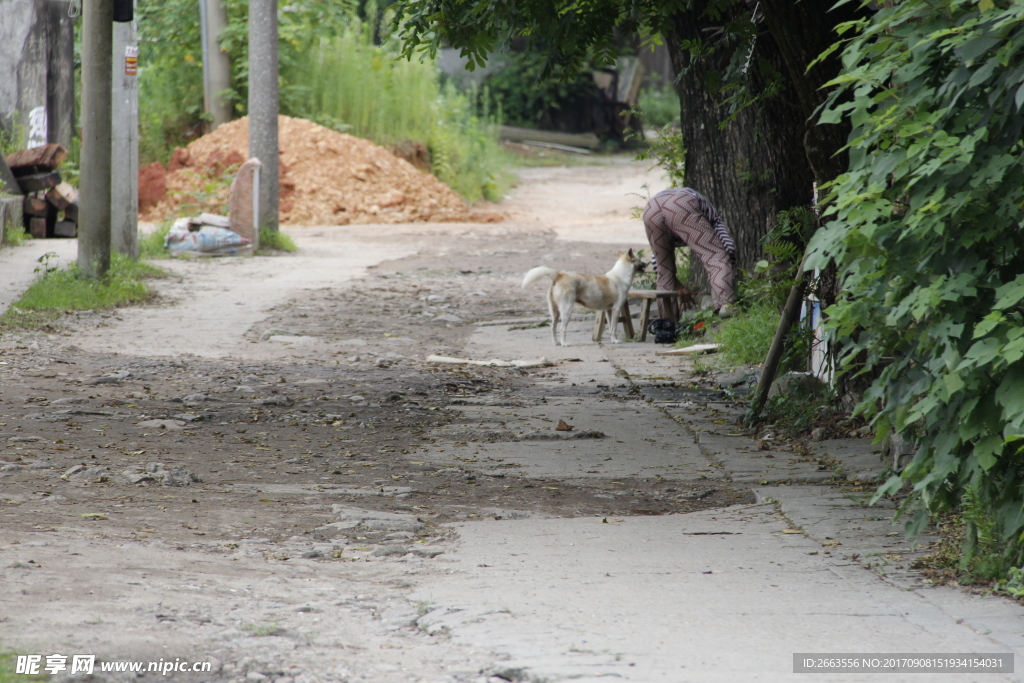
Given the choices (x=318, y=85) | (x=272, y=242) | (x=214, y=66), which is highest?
(x=214, y=66)

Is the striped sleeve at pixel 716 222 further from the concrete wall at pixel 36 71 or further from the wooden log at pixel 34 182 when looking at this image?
the concrete wall at pixel 36 71

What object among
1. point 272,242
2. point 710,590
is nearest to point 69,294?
point 272,242

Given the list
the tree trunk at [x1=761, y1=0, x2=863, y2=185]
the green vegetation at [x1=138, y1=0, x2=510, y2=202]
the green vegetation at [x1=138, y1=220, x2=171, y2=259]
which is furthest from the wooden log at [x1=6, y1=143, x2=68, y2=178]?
the tree trunk at [x1=761, y1=0, x2=863, y2=185]

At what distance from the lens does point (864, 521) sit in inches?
173

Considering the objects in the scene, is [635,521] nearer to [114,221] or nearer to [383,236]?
[114,221]

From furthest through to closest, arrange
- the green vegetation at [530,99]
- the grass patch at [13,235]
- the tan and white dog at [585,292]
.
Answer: the green vegetation at [530,99] → the grass patch at [13,235] → the tan and white dog at [585,292]

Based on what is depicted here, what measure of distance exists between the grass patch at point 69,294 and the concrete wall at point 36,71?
17.3 ft

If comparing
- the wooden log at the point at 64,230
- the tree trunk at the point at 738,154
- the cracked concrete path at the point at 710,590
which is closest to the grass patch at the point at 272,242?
the wooden log at the point at 64,230

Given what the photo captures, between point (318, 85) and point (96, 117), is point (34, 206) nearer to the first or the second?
point (96, 117)

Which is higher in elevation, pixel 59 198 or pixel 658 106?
pixel 658 106

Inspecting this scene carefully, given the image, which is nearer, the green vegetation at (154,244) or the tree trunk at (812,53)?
the tree trunk at (812,53)

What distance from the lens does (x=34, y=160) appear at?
14.5 metres

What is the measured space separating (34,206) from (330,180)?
293 inches

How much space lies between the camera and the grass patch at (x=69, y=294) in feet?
30.9
